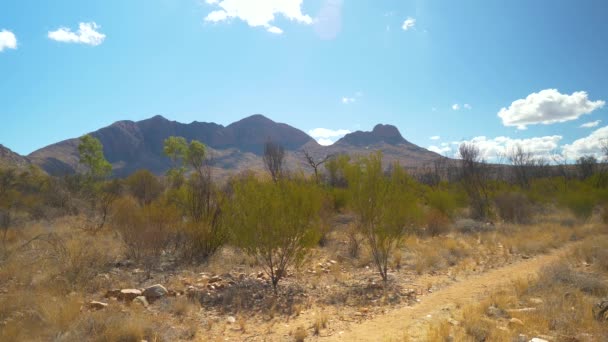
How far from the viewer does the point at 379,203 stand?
1025cm

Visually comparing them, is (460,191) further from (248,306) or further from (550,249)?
(248,306)

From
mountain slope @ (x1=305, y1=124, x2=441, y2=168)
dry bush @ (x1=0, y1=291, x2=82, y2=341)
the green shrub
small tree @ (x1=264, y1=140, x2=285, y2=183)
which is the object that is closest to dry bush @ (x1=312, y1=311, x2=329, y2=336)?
dry bush @ (x1=0, y1=291, x2=82, y2=341)

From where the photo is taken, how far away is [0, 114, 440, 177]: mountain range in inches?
5187

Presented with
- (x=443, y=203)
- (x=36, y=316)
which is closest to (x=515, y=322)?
(x=36, y=316)

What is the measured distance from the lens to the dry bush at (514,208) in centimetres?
2170

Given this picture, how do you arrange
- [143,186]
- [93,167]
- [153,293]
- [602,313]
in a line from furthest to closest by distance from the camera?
[143,186], [93,167], [153,293], [602,313]

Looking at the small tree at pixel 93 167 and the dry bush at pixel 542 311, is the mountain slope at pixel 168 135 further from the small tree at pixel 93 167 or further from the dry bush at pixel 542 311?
the dry bush at pixel 542 311

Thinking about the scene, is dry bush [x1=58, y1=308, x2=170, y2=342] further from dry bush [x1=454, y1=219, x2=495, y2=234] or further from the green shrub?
the green shrub

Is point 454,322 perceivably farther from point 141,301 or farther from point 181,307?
point 141,301

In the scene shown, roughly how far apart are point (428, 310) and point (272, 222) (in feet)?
13.0

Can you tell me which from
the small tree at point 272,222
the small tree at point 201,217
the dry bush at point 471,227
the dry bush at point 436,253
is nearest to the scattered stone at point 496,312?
the dry bush at point 436,253

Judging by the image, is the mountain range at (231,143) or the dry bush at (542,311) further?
the mountain range at (231,143)

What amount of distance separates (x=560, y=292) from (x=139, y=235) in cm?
1083

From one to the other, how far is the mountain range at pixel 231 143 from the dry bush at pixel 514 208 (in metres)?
101
